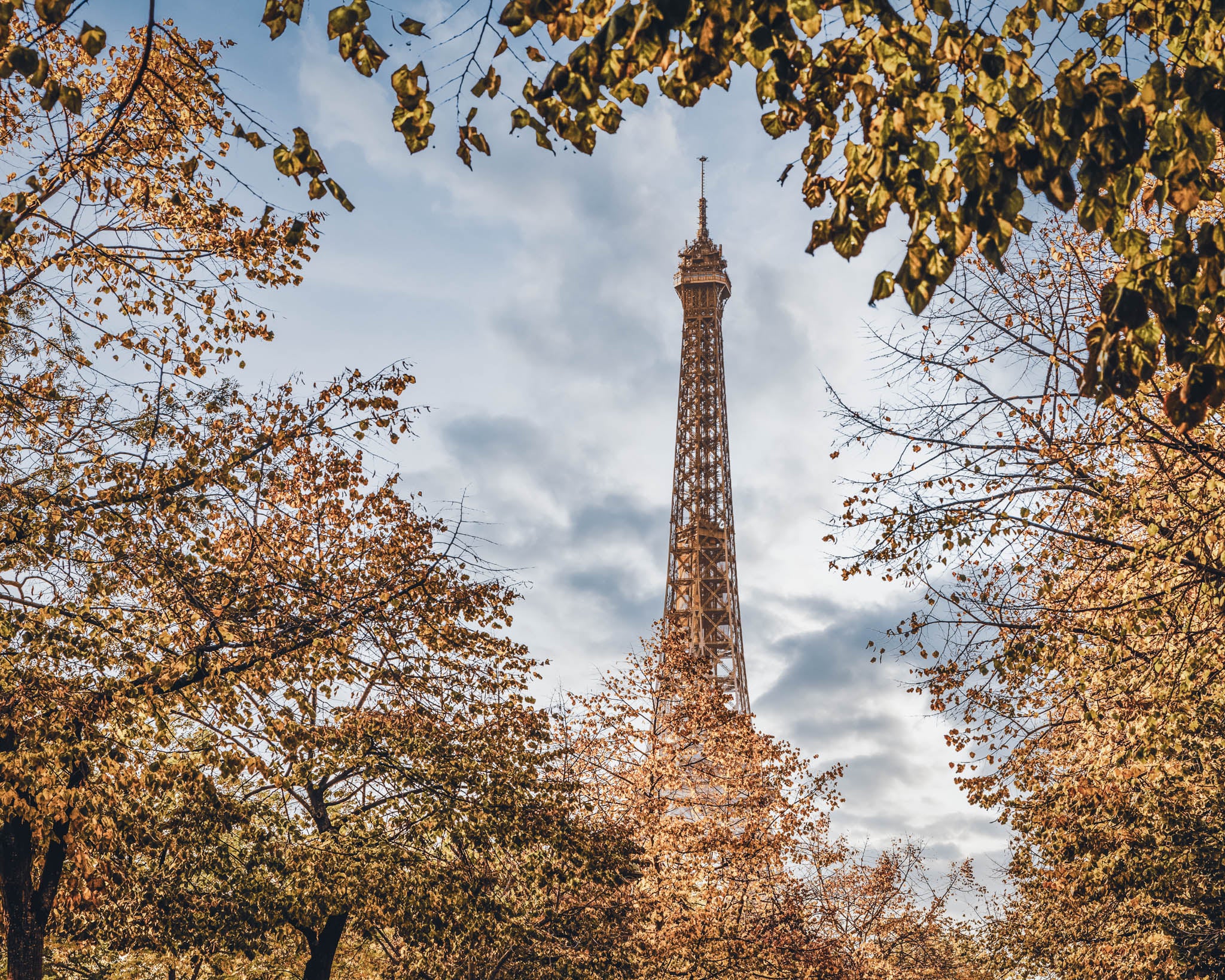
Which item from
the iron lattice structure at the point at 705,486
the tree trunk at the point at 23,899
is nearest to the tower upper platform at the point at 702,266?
the iron lattice structure at the point at 705,486

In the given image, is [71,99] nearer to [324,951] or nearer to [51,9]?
[51,9]

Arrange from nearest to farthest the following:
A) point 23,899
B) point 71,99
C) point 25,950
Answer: point 71,99
point 25,950
point 23,899

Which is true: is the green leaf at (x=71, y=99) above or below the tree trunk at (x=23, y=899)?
above

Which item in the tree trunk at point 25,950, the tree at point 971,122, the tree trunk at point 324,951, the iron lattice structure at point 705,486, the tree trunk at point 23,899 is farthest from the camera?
the iron lattice structure at point 705,486

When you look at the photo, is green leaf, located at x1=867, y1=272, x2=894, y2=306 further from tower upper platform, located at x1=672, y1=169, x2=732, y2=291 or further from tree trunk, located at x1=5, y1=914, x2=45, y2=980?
tower upper platform, located at x1=672, y1=169, x2=732, y2=291

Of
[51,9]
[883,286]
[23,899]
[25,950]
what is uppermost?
[51,9]

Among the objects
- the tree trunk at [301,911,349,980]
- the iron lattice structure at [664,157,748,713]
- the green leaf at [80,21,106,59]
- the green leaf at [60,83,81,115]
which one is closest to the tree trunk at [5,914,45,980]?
the tree trunk at [301,911,349,980]

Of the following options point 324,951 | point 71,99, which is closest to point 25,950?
point 324,951

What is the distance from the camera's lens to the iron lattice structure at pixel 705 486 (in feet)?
182

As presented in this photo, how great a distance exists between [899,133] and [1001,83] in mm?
447

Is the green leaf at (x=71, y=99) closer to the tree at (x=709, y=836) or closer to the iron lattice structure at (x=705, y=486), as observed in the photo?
the tree at (x=709, y=836)

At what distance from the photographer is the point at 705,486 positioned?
59219 mm

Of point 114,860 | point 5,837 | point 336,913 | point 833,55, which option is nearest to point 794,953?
point 336,913

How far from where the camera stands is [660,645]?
25.0m
